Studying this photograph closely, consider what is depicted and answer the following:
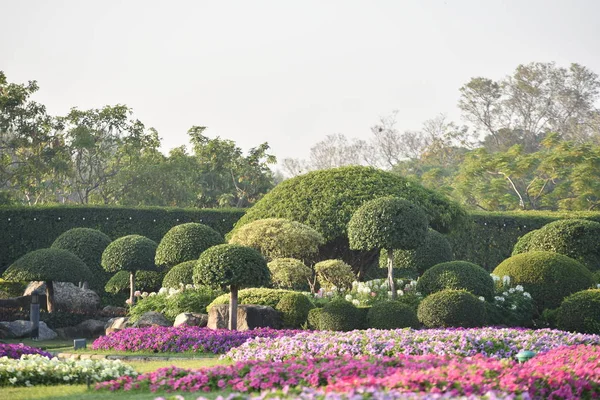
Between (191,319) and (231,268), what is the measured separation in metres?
1.72

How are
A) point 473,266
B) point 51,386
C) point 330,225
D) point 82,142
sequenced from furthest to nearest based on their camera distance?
point 82,142
point 330,225
point 473,266
point 51,386

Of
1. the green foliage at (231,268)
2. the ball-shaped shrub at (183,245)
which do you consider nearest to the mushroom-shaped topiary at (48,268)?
the ball-shaped shrub at (183,245)

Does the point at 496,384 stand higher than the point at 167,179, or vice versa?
the point at 167,179

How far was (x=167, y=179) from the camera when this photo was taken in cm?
3256

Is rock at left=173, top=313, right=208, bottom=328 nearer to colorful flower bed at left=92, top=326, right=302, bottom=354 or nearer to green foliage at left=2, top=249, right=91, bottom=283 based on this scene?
colorful flower bed at left=92, top=326, right=302, bottom=354

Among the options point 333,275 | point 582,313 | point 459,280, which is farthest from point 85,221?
point 582,313

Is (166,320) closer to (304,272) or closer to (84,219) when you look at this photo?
(304,272)

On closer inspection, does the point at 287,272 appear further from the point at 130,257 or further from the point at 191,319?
the point at 130,257

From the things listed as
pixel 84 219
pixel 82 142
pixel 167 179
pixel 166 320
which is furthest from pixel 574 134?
pixel 166 320

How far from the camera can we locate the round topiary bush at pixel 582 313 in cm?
1407

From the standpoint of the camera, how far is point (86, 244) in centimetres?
2186

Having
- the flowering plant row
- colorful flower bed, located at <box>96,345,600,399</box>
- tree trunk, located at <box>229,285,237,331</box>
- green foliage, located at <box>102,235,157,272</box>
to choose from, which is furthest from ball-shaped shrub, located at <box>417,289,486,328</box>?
green foliage, located at <box>102,235,157,272</box>

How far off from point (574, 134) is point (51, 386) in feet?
135

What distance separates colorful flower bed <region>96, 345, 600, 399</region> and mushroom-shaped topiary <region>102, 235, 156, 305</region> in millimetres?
11154
